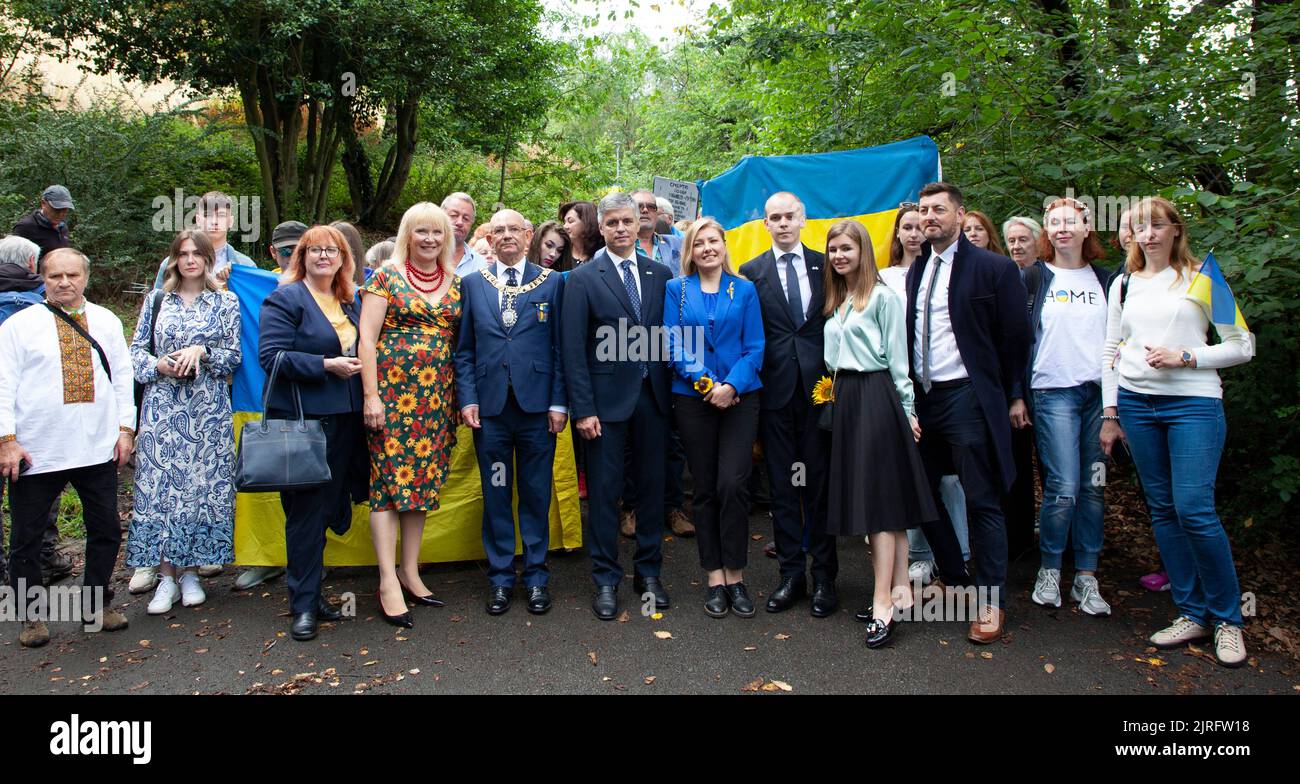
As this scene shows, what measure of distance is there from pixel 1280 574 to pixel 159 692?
651 cm

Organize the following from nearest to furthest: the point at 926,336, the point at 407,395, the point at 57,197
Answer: the point at 926,336, the point at 407,395, the point at 57,197

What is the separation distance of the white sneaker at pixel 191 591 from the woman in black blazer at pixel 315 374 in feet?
2.62

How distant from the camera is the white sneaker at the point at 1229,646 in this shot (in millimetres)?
4098

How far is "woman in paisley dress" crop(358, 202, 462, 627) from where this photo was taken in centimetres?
458

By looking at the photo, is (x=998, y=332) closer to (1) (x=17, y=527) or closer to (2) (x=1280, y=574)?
(2) (x=1280, y=574)

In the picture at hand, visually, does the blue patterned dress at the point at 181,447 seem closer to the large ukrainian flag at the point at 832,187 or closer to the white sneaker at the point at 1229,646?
the large ukrainian flag at the point at 832,187

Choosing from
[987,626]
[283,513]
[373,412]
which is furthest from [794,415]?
[283,513]

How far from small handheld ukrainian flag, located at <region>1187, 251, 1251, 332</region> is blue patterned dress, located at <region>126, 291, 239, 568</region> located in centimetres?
524

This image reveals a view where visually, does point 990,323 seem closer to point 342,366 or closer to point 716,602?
point 716,602

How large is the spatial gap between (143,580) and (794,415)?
159 inches

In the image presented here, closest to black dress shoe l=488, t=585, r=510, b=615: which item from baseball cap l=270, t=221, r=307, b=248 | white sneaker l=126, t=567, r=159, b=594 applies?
white sneaker l=126, t=567, r=159, b=594

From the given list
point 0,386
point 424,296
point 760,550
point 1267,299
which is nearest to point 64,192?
point 0,386

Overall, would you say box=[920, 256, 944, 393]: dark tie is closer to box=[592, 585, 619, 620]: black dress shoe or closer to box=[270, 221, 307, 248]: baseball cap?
box=[592, 585, 619, 620]: black dress shoe

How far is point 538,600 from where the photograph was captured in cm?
480
